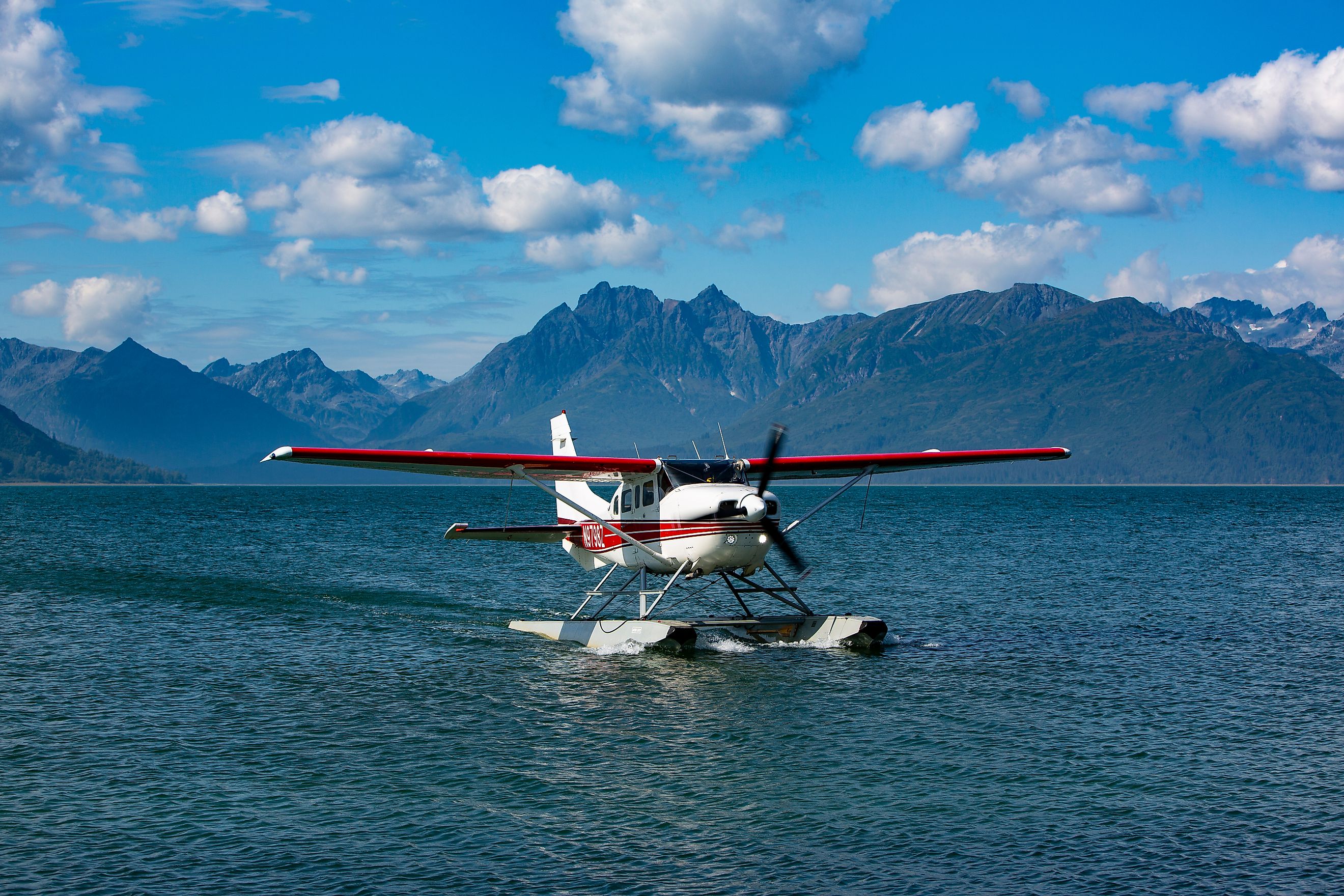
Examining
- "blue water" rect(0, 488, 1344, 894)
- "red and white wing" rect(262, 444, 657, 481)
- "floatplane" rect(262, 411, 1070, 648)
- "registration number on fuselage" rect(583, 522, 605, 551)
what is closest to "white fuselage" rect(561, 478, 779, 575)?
"floatplane" rect(262, 411, 1070, 648)

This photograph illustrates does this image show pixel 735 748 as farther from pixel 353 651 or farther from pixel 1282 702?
pixel 353 651

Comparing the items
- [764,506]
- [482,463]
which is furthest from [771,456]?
[482,463]

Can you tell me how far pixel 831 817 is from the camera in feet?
38.1

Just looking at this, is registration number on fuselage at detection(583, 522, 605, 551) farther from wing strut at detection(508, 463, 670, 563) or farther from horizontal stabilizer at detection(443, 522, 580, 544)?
wing strut at detection(508, 463, 670, 563)

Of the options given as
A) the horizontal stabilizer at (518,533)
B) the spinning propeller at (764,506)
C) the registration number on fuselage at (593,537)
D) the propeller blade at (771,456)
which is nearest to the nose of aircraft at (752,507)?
the spinning propeller at (764,506)

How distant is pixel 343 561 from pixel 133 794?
3451 cm

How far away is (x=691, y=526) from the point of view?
794 inches

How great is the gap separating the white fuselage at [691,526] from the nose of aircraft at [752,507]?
0.21 feet

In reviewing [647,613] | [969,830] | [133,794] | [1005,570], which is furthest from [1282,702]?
[1005,570]

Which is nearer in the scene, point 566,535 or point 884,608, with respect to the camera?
point 566,535

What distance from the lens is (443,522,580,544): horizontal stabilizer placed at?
2320cm

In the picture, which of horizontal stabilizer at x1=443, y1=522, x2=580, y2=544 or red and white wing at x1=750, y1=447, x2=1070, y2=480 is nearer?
red and white wing at x1=750, y1=447, x2=1070, y2=480

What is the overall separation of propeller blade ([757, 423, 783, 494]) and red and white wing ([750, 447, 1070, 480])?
1298 mm

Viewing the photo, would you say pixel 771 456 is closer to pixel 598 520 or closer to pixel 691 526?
pixel 691 526
